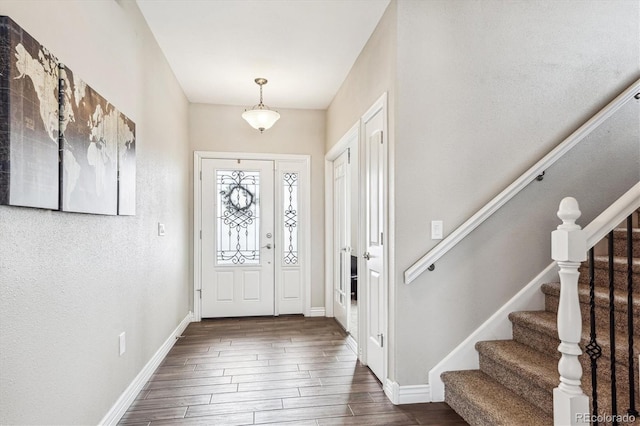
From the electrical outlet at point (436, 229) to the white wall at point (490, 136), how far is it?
0.12 feet

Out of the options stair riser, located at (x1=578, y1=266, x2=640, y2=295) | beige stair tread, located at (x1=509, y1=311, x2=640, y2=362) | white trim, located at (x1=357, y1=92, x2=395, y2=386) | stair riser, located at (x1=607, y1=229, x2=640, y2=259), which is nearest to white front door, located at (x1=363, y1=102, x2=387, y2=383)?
white trim, located at (x1=357, y1=92, x2=395, y2=386)

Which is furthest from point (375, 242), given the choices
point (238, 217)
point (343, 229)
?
point (238, 217)

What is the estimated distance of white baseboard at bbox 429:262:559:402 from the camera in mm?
2525

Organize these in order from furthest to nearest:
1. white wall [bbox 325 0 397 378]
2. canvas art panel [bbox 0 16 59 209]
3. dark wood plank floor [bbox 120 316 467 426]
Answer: white wall [bbox 325 0 397 378] → dark wood plank floor [bbox 120 316 467 426] → canvas art panel [bbox 0 16 59 209]

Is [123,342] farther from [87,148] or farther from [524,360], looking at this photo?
[524,360]

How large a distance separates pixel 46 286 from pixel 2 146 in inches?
23.9

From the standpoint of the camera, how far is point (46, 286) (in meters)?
1.57

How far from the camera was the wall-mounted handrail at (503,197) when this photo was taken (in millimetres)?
2461

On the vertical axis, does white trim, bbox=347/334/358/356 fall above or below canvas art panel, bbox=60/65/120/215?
below

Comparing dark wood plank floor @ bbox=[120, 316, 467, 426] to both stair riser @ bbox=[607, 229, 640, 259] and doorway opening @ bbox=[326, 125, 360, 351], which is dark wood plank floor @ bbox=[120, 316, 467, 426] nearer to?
doorway opening @ bbox=[326, 125, 360, 351]

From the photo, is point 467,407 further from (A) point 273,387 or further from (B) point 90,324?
(B) point 90,324

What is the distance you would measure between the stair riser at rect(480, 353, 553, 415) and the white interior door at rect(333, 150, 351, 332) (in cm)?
192

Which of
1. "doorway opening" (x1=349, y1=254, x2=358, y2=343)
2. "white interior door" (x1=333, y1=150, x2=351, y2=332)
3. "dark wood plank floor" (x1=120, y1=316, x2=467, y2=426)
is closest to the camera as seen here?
"dark wood plank floor" (x1=120, y1=316, x2=467, y2=426)

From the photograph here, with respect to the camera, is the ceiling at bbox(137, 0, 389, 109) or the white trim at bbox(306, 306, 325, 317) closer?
the ceiling at bbox(137, 0, 389, 109)
